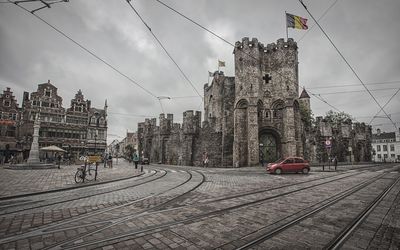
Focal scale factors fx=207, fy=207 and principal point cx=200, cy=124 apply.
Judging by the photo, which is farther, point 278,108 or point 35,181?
point 278,108

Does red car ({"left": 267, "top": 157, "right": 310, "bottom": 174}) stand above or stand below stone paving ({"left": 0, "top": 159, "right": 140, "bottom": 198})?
above

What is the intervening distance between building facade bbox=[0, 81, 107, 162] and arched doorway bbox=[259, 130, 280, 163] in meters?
27.5

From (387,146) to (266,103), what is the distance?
7443 centimetres

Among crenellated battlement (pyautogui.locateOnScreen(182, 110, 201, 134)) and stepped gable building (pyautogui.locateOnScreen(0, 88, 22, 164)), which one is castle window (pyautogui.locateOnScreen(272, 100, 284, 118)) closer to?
crenellated battlement (pyautogui.locateOnScreen(182, 110, 201, 134))

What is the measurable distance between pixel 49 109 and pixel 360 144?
61.7 m

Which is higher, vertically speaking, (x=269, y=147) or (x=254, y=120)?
(x=254, y=120)

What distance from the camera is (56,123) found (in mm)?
39656

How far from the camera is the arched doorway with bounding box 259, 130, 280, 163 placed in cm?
2570

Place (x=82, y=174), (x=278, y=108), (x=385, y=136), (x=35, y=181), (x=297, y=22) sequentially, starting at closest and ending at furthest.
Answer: (x=35, y=181)
(x=82, y=174)
(x=297, y=22)
(x=278, y=108)
(x=385, y=136)

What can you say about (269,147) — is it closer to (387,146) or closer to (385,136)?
(387,146)

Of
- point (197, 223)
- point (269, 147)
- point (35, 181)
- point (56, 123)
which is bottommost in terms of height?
point (35, 181)

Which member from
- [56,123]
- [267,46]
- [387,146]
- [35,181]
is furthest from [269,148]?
[387,146]

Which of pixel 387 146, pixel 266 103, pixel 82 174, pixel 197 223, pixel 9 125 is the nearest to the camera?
pixel 197 223

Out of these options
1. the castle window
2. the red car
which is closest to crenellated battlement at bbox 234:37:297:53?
the castle window
